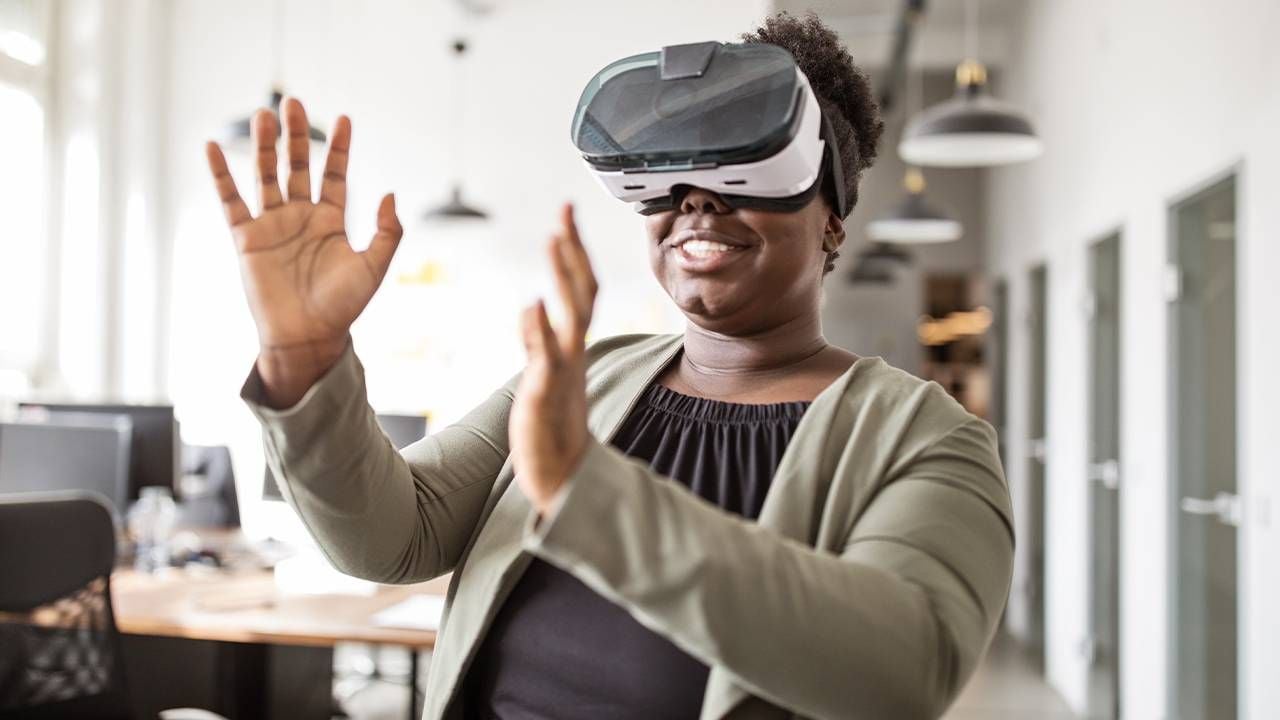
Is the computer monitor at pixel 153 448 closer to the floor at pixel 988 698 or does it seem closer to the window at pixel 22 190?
the floor at pixel 988 698

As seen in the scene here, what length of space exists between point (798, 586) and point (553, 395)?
0.69ft

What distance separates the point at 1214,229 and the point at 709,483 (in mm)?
3271

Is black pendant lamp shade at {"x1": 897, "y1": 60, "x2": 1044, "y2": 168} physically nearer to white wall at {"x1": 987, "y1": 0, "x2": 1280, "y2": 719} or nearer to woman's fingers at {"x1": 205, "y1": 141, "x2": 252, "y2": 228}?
white wall at {"x1": 987, "y1": 0, "x2": 1280, "y2": 719}

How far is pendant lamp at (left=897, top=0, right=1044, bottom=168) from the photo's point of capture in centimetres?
388

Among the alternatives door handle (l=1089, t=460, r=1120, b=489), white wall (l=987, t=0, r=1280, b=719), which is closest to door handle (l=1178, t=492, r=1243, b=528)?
white wall (l=987, t=0, r=1280, b=719)

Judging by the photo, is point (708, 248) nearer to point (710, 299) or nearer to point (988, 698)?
point (710, 299)

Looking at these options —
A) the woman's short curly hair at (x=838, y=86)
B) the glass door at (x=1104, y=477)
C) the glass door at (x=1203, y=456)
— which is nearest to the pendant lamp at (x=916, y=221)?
the glass door at (x=1104, y=477)

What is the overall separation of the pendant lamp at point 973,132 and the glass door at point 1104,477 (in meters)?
1.25

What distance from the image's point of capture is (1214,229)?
369cm

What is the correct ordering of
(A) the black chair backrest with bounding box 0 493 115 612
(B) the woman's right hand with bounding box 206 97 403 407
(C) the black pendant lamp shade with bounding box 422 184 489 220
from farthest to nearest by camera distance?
(C) the black pendant lamp shade with bounding box 422 184 489 220
(A) the black chair backrest with bounding box 0 493 115 612
(B) the woman's right hand with bounding box 206 97 403 407

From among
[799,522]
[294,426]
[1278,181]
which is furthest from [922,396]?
[1278,181]

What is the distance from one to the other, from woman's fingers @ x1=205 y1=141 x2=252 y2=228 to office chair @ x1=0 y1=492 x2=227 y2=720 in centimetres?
176

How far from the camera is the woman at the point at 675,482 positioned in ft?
2.43

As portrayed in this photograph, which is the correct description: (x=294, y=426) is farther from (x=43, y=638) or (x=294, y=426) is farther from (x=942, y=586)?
(x=43, y=638)
